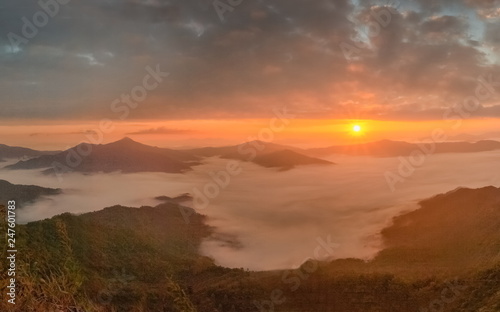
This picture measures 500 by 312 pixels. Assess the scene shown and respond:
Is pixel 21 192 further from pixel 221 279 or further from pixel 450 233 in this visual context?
pixel 450 233

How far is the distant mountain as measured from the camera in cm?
14250

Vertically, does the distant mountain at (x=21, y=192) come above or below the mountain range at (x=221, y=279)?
above

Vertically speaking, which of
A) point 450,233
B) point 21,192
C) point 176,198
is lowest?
point 450,233

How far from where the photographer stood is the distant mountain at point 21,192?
142 m

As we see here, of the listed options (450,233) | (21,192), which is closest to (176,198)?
(21,192)

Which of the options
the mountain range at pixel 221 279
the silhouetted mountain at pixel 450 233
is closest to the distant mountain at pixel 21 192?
the mountain range at pixel 221 279

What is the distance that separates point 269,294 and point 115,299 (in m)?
15.0

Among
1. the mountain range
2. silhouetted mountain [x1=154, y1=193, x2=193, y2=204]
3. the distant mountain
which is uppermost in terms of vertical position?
the distant mountain

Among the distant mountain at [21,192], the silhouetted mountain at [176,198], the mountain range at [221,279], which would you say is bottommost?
the mountain range at [221,279]

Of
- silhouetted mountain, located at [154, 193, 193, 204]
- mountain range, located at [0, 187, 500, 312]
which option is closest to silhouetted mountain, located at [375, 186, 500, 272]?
mountain range, located at [0, 187, 500, 312]

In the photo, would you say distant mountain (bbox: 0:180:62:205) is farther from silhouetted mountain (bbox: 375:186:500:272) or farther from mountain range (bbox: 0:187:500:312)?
silhouetted mountain (bbox: 375:186:500:272)

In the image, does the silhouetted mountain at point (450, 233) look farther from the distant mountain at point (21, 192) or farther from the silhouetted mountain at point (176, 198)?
the distant mountain at point (21, 192)

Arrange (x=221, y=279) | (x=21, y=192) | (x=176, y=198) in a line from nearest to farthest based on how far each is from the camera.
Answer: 1. (x=221, y=279)
2. (x=21, y=192)
3. (x=176, y=198)

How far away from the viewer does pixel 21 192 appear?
147 metres
